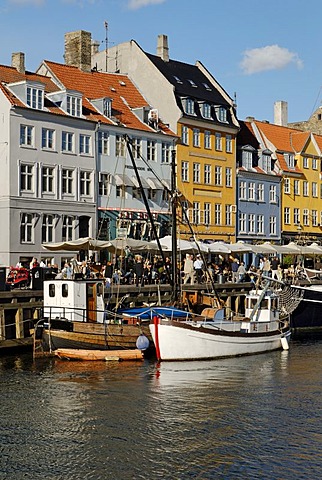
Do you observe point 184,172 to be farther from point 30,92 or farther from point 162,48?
point 30,92

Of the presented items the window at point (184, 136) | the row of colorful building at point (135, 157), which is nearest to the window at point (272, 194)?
the row of colorful building at point (135, 157)

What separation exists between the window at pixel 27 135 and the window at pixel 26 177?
1.21 m

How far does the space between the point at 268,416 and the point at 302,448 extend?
317cm

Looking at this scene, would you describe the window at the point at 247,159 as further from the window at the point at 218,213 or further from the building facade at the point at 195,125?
the window at the point at 218,213

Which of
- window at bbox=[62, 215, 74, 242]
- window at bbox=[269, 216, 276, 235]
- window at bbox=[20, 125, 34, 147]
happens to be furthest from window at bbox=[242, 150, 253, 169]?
window at bbox=[20, 125, 34, 147]

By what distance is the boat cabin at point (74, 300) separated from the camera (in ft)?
108

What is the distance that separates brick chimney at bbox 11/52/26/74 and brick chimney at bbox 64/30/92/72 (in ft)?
18.9

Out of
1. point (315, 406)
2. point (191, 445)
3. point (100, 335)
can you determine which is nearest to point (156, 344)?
point (100, 335)

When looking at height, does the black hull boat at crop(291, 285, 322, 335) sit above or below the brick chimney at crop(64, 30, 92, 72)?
below

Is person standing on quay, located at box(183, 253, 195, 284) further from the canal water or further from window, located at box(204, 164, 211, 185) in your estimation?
window, located at box(204, 164, 211, 185)

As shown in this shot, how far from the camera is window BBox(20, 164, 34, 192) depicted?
45.6 m

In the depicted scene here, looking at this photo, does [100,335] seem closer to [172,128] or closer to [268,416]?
[268,416]

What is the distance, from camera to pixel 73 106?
48.8 metres

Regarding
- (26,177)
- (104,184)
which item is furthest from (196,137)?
(26,177)
